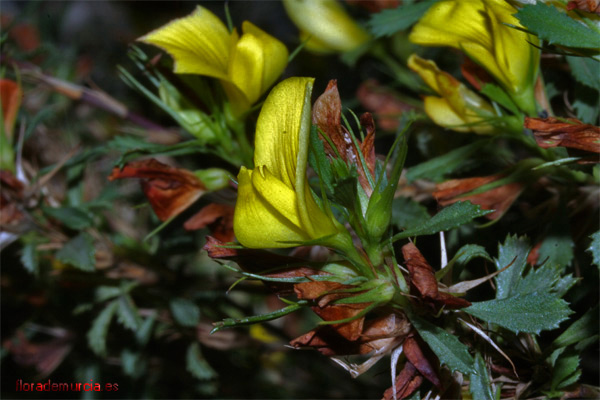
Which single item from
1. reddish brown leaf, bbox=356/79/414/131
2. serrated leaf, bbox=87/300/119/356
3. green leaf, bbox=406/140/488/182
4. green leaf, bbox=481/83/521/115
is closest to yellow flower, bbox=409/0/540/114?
green leaf, bbox=481/83/521/115

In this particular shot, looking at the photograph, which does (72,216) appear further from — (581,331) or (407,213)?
(581,331)

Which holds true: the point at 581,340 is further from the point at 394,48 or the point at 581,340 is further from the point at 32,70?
the point at 32,70

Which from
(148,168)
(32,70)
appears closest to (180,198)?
(148,168)

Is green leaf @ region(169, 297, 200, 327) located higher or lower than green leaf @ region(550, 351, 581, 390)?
lower

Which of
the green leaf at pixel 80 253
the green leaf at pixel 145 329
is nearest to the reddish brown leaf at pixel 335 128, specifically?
the green leaf at pixel 80 253

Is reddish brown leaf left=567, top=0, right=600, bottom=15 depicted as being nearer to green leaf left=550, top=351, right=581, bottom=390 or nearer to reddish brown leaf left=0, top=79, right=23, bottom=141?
green leaf left=550, top=351, right=581, bottom=390

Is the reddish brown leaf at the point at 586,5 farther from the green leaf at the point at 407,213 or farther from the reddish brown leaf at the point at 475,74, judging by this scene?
the green leaf at the point at 407,213
